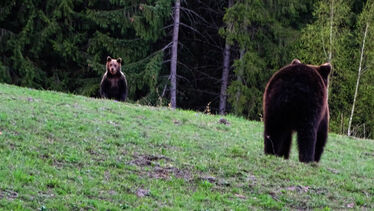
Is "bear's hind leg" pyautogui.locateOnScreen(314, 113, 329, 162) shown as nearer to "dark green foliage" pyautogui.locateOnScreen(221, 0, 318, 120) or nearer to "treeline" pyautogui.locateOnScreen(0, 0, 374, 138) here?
"treeline" pyautogui.locateOnScreen(0, 0, 374, 138)

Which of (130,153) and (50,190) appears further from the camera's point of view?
(130,153)

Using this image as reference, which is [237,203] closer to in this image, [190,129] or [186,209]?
[186,209]

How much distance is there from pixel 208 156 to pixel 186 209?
10.5 ft

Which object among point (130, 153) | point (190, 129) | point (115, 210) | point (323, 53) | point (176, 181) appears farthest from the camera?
point (323, 53)

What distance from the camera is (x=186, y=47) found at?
35312 mm

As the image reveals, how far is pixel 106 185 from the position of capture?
840 cm

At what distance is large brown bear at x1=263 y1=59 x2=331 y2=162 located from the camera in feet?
33.3

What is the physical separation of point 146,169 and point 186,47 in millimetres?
26174

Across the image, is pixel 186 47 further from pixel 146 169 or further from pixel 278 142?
pixel 146 169

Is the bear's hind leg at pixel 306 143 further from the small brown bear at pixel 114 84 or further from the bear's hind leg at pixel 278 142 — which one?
the small brown bear at pixel 114 84

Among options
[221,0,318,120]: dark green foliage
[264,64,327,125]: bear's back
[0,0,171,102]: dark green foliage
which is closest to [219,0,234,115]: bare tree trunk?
[221,0,318,120]: dark green foliage

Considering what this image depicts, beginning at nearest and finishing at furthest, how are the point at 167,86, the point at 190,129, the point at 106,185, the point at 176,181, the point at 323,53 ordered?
the point at 106,185, the point at 176,181, the point at 190,129, the point at 323,53, the point at 167,86

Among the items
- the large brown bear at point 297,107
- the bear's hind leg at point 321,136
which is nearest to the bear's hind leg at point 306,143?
the large brown bear at point 297,107

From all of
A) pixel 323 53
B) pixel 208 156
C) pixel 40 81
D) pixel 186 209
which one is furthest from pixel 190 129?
pixel 40 81
